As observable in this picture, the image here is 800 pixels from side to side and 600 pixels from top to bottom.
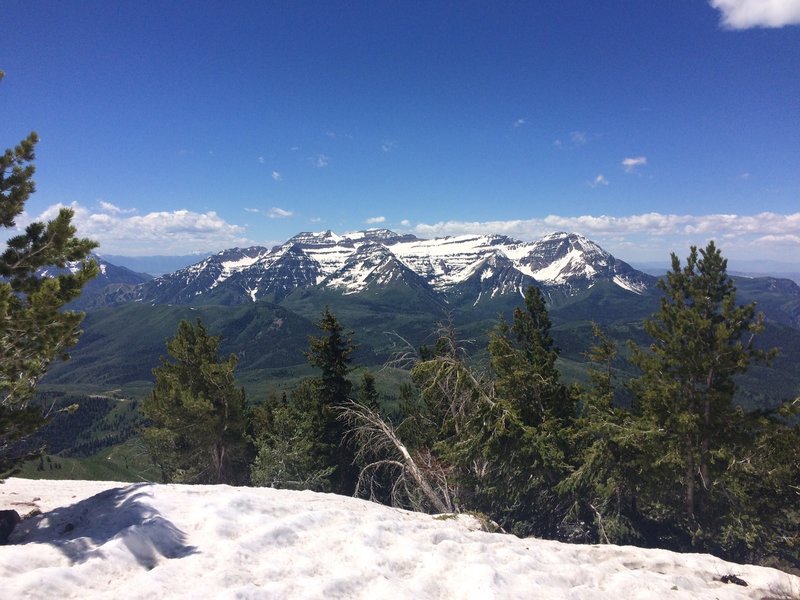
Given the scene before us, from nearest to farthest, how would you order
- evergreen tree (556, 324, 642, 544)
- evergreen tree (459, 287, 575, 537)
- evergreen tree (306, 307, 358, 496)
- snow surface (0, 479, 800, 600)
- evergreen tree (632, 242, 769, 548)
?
snow surface (0, 479, 800, 600) → evergreen tree (632, 242, 769, 548) → evergreen tree (556, 324, 642, 544) → evergreen tree (459, 287, 575, 537) → evergreen tree (306, 307, 358, 496)

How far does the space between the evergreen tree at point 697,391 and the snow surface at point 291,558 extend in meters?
9.90

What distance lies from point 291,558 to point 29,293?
29.7ft

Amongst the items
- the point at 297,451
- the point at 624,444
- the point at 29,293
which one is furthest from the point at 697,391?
the point at 29,293

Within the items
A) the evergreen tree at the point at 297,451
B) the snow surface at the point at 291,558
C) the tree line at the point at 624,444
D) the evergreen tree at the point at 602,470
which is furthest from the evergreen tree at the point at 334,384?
the snow surface at the point at 291,558

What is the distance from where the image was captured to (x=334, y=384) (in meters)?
34.7

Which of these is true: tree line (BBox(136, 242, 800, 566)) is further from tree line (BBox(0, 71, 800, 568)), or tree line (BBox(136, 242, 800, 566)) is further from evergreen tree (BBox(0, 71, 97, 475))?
evergreen tree (BBox(0, 71, 97, 475))

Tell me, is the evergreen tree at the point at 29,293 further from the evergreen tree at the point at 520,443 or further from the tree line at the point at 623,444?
the evergreen tree at the point at 520,443

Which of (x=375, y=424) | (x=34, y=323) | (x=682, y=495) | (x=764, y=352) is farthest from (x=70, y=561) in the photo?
(x=682, y=495)

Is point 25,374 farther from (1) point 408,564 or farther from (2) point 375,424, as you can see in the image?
(2) point 375,424

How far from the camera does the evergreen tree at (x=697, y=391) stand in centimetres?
1953

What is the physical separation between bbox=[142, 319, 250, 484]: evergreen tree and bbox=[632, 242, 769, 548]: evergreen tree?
1036 inches

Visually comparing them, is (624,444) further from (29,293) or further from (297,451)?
(29,293)

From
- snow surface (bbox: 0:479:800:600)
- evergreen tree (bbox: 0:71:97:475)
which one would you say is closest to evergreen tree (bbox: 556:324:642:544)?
snow surface (bbox: 0:479:800:600)

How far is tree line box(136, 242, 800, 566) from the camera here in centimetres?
1930
